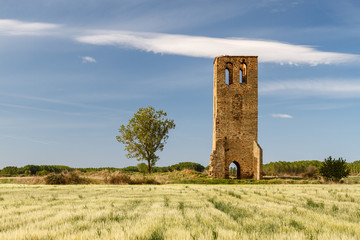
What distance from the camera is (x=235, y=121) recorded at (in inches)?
1556

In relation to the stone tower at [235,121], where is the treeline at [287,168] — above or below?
below

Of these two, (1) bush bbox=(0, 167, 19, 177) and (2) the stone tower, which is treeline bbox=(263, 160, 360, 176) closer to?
(2) the stone tower

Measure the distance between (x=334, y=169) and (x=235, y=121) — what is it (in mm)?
12312

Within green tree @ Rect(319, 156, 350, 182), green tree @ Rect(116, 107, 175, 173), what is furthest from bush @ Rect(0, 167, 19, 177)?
green tree @ Rect(319, 156, 350, 182)

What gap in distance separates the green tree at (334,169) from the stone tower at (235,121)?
7.54 metres

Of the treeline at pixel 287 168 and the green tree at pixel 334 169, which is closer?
the green tree at pixel 334 169

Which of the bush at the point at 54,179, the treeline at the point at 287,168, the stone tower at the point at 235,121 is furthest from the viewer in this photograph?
the treeline at the point at 287,168

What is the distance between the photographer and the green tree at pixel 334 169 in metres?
33.4

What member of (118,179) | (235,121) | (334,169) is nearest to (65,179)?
(118,179)

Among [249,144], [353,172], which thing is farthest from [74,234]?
[353,172]

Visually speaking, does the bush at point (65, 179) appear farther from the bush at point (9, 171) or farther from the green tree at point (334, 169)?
the bush at point (9, 171)

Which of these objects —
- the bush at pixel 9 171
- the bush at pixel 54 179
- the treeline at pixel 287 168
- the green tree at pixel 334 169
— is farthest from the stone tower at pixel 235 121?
the bush at pixel 9 171

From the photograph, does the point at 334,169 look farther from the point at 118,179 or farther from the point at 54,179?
the point at 54,179

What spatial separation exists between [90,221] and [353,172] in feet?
249
